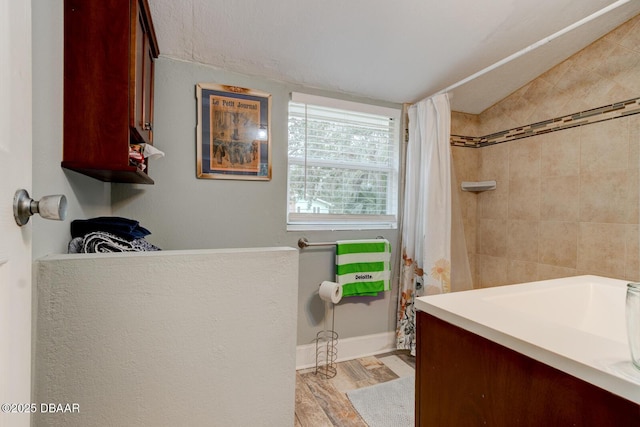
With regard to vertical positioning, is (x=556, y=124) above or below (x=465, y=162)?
above

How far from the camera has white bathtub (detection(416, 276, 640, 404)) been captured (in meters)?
0.52

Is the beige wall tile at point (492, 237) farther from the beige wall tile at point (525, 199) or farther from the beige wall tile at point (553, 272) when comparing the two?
the beige wall tile at point (553, 272)

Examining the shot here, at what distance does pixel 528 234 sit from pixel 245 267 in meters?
2.14

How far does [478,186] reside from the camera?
95.0 inches

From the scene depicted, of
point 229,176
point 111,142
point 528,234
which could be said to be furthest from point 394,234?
point 111,142

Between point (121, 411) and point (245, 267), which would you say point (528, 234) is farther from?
point (121, 411)

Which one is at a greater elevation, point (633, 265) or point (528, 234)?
point (528, 234)

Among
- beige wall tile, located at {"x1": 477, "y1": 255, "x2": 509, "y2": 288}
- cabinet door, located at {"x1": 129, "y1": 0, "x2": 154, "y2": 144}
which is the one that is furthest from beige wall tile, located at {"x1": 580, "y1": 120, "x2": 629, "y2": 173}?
cabinet door, located at {"x1": 129, "y1": 0, "x2": 154, "y2": 144}

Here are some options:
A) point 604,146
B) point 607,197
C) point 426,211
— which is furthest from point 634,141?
point 426,211

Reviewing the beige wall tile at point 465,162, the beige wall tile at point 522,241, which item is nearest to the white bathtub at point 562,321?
the beige wall tile at point 522,241

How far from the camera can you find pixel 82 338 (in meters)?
0.83

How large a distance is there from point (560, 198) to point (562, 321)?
141 centimetres

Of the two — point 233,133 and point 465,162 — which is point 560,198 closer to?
point 465,162

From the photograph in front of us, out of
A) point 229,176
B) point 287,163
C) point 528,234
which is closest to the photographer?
point 229,176
